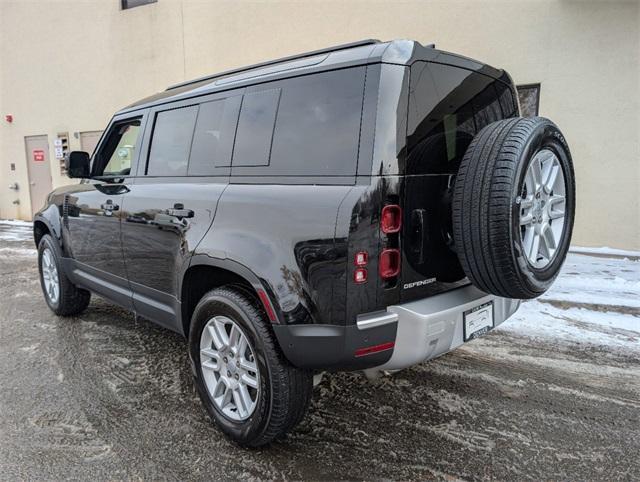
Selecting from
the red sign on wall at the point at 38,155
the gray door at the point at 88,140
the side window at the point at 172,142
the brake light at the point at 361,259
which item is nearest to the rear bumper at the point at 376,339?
the brake light at the point at 361,259

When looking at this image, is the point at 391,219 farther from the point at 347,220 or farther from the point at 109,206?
the point at 109,206

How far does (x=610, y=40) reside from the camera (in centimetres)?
639

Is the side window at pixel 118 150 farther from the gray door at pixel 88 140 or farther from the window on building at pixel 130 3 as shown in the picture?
the gray door at pixel 88 140

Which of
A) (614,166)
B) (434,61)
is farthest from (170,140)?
(614,166)

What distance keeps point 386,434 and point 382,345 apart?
0.80 meters

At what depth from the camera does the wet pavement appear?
2.37m

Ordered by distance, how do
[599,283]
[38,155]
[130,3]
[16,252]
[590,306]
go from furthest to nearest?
[38,155]
[130,3]
[16,252]
[599,283]
[590,306]

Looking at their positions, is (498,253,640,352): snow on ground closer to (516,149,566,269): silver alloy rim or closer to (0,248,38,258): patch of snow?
(516,149,566,269): silver alloy rim

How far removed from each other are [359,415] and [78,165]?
310 cm

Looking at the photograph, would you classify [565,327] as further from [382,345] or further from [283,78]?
[283,78]

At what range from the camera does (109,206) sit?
3.52 m

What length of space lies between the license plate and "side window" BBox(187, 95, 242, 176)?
5.10 feet

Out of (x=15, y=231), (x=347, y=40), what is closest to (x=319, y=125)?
(x=347, y=40)

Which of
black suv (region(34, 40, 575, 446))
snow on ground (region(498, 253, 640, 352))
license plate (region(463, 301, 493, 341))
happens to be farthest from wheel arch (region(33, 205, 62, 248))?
snow on ground (region(498, 253, 640, 352))
